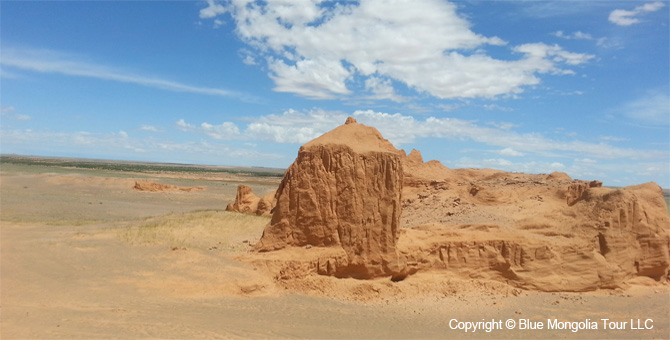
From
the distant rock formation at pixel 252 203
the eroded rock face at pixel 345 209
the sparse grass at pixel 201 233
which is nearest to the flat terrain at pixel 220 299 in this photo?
the sparse grass at pixel 201 233

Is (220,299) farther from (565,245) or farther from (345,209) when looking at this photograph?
(565,245)

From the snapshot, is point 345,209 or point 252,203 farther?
point 252,203

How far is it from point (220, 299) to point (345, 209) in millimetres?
4393

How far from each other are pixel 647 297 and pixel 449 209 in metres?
8.76

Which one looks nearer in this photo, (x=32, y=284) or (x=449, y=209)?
(x=32, y=284)

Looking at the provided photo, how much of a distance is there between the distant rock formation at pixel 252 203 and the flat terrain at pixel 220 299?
31.1 ft

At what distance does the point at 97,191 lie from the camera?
169 feet

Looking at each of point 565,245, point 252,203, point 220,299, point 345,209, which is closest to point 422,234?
point 345,209

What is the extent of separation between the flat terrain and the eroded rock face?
71cm

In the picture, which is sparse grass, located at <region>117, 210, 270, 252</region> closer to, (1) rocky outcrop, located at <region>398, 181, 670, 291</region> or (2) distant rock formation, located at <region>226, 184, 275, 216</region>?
(2) distant rock formation, located at <region>226, 184, 275, 216</region>

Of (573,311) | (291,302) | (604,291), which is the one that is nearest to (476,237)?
(573,311)

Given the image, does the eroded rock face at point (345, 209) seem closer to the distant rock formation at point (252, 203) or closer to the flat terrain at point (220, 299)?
the flat terrain at point (220, 299)

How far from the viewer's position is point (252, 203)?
97.0ft

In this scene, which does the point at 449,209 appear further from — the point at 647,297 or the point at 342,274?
the point at 342,274
